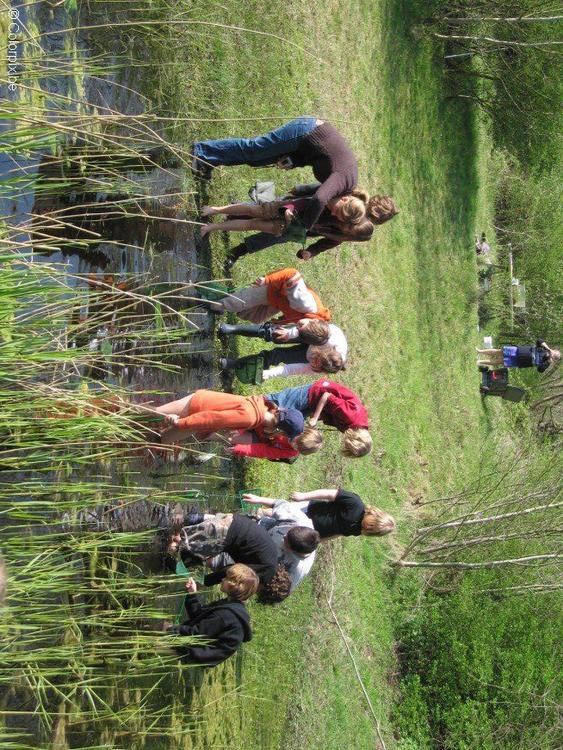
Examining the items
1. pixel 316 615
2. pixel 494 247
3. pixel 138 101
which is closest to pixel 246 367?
pixel 138 101

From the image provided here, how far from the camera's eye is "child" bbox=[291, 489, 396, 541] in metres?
5.46

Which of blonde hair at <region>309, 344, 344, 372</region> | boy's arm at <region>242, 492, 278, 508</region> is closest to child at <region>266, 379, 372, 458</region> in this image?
blonde hair at <region>309, 344, 344, 372</region>

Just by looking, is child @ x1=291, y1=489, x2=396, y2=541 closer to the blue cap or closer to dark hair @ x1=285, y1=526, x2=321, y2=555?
dark hair @ x1=285, y1=526, x2=321, y2=555

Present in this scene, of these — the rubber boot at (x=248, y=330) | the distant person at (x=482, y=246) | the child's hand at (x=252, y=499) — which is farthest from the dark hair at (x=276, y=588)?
the distant person at (x=482, y=246)

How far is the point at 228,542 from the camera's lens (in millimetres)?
4812

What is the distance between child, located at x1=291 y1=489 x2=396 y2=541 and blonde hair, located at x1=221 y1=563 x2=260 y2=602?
1047mm

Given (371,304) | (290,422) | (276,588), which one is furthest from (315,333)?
(371,304)

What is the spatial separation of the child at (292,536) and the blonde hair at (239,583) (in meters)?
0.57

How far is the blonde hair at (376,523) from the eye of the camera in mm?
5328

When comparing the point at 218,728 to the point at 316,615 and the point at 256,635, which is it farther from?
the point at 316,615

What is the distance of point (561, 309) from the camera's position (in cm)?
1477

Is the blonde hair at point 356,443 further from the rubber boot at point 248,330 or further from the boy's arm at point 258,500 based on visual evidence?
the rubber boot at point 248,330

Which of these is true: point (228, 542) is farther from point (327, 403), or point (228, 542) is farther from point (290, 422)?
point (327, 403)

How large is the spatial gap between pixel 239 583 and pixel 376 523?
1245 millimetres
